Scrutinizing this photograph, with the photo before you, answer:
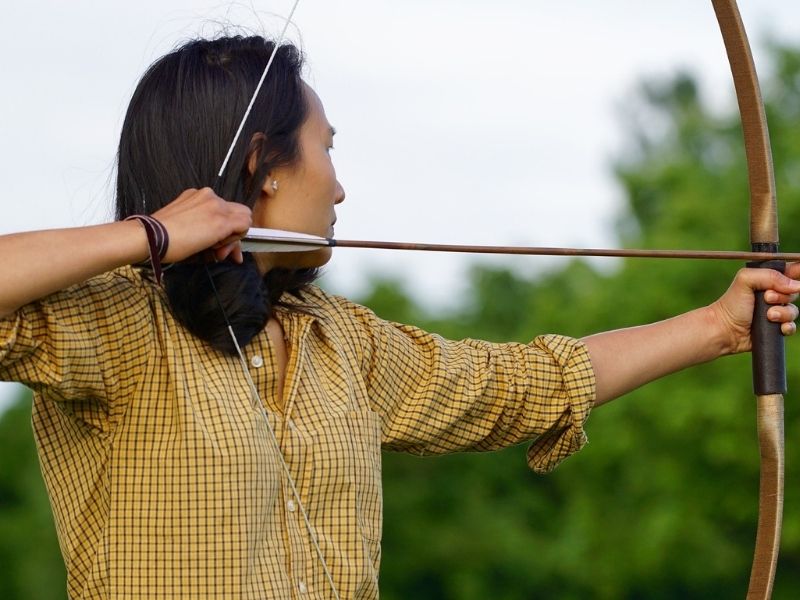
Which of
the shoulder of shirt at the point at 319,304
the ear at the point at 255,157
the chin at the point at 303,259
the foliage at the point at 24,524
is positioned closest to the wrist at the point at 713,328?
the shoulder of shirt at the point at 319,304

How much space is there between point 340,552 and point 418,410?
32 cm

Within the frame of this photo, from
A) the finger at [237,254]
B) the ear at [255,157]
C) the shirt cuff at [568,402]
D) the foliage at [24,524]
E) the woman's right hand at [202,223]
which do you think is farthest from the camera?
the foliage at [24,524]

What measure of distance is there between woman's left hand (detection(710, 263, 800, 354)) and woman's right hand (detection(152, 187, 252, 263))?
95 centimetres

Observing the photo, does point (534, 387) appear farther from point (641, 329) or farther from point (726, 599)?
point (726, 599)

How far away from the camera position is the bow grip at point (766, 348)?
2.54 m

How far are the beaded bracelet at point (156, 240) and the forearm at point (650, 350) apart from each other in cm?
88

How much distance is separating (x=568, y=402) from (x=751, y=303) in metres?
0.38

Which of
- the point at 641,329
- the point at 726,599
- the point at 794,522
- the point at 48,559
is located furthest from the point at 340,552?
the point at 48,559

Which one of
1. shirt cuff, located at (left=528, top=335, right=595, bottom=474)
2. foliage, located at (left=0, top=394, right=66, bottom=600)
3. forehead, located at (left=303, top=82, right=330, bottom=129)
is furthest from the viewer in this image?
foliage, located at (left=0, top=394, right=66, bottom=600)

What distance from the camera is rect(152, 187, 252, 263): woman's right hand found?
1.98 m

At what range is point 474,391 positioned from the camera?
7.99ft

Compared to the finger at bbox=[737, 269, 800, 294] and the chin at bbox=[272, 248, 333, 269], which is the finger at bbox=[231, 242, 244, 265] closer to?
the chin at bbox=[272, 248, 333, 269]

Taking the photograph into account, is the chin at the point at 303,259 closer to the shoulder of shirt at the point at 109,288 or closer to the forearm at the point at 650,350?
the shoulder of shirt at the point at 109,288

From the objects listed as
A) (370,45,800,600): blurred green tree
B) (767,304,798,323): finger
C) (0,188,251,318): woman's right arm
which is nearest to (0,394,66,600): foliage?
(370,45,800,600): blurred green tree
